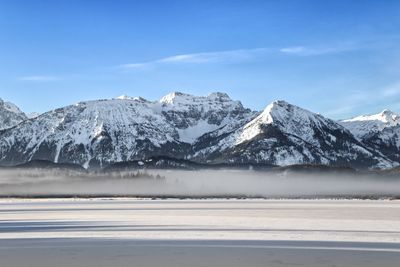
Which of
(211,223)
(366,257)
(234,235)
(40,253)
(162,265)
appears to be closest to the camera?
(162,265)

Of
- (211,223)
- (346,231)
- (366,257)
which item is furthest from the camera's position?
(211,223)

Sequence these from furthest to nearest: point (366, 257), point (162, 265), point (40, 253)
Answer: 1. point (40, 253)
2. point (366, 257)
3. point (162, 265)

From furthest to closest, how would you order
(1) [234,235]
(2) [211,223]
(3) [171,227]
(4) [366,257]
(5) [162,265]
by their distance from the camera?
(2) [211,223]
(3) [171,227]
(1) [234,235]
(4) [366,257]
(5) [162,265]

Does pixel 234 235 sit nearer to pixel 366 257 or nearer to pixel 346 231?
pixel 346 231

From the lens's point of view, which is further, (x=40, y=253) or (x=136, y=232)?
(x=136, y=232)

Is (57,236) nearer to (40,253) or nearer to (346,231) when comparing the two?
(40,253)

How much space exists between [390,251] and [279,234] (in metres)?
9.48

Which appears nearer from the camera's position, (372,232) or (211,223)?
(372,232)

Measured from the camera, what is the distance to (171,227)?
44.2 m

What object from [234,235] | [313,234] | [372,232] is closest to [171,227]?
[234,235]

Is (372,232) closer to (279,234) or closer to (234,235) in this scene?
(279,234)

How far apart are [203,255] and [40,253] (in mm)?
7974

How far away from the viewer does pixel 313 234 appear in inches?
1484

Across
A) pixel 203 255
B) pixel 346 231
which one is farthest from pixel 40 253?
pixel 346 231
